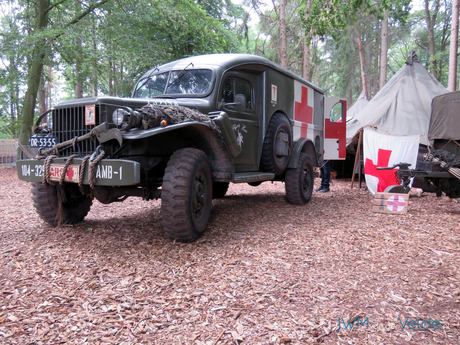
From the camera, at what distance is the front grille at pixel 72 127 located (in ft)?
12.4

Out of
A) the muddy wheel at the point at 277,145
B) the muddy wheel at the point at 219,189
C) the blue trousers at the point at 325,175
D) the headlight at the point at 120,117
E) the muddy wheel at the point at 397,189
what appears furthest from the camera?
the blue trousers at the point at 325,175

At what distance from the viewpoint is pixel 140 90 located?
524cm

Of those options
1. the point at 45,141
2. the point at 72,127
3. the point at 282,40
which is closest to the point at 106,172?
the point at 72,127

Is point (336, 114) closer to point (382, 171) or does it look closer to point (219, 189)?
point (382, 171)

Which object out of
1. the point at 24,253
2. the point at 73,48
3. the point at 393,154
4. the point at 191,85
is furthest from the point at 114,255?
the point at 73,48

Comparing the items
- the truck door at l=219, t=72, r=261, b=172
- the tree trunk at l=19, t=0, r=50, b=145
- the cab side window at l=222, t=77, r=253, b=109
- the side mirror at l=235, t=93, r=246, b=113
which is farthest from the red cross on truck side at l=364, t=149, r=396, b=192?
the tree trunk at l=19, t=0, r=50, b=145

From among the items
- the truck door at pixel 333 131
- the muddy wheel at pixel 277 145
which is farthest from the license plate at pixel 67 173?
the truck door at pixel 333 131

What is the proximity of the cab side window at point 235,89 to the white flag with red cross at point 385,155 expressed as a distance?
4770 mm

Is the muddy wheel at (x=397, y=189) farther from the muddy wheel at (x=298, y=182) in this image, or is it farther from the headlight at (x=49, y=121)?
the headlight at (x=49, y=121)

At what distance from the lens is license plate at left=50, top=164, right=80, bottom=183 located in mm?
3492

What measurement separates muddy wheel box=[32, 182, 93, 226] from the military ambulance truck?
12 mm

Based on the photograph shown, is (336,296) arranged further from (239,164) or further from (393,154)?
(393,154)

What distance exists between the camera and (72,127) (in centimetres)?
387

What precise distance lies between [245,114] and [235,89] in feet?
1.26
